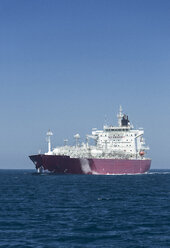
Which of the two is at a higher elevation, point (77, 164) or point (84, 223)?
point (77, 164)

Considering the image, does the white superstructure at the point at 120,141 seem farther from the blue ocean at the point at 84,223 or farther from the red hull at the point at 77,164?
the blue ocean at the point at 84,223

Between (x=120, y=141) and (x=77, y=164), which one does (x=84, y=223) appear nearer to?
(x=77, y=164)

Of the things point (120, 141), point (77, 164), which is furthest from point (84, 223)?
point (120, 141)

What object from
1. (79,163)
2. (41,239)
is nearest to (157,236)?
(41,239)

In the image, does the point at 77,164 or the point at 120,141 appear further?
the point at 120,141

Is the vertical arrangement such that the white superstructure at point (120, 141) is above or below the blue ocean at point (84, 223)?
above

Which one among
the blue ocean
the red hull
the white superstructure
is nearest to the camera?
the blue ocean

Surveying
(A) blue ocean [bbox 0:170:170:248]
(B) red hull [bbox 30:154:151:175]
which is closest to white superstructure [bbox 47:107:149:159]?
(B) red hull [bbox 30:154:151:175]

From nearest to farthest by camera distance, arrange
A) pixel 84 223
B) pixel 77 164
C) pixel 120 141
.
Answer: pixel 84 223, pixel 77 164, pixel 120 141

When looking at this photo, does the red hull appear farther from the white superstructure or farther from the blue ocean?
the blue ocean

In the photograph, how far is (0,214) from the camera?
117 feet

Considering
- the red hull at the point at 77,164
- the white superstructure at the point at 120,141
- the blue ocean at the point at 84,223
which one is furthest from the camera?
the white superstructure at the point at 120,141

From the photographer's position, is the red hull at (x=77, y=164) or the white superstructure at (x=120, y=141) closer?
the red hull at (x=77, y=164)

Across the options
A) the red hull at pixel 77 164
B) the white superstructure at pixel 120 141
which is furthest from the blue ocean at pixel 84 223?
the white superstructure at pixel 120 141
